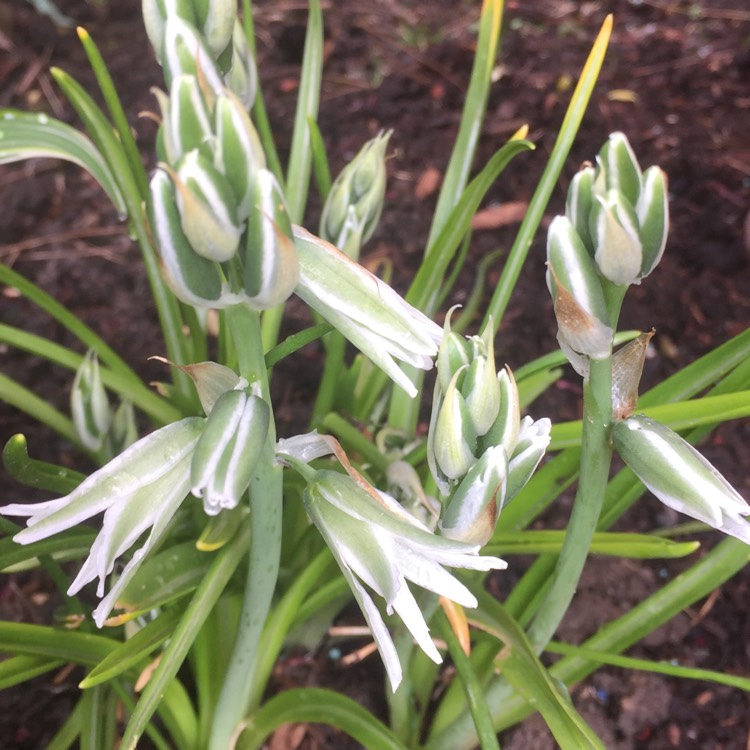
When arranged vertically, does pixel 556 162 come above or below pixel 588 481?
above

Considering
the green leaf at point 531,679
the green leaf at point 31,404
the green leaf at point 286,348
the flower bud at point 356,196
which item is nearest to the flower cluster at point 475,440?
the green leaf at point 286,348

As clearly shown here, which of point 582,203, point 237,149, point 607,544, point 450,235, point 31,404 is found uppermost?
point 237,149

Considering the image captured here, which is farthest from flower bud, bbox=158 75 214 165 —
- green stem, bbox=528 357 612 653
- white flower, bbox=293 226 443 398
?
green stem, bbox=528 357 612 653

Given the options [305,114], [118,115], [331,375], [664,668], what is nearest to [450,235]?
[331,375]

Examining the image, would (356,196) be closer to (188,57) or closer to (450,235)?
(450,235)

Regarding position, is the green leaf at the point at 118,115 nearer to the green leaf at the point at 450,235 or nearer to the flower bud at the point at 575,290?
the green leaf at the point at 450,235
